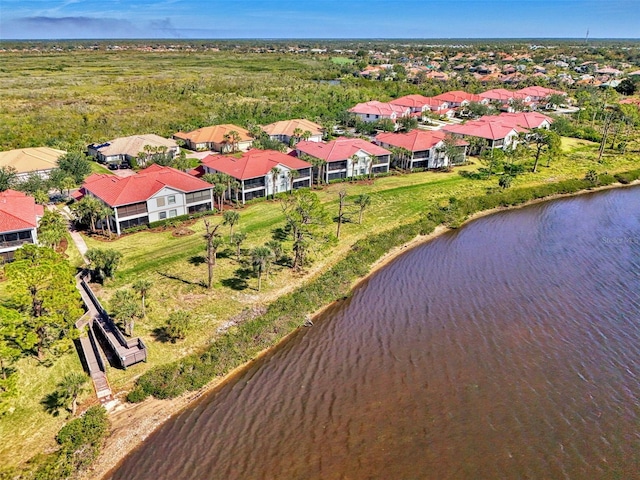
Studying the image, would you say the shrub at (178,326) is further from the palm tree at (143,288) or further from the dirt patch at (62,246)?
the dirt patch at (62,246)

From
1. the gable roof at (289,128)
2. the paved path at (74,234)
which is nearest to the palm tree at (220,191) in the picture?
the paved path at (74,234)

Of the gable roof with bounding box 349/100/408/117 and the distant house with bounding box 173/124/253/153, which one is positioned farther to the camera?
the gable roof with bounding box 349/100/408/117

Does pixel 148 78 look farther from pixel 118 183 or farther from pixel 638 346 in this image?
pixel 638 346

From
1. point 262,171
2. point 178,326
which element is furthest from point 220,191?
point 178,326

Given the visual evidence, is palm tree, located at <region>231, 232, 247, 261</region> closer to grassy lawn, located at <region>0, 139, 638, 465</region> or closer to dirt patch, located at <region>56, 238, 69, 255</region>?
grassy lawn, located at <region>0, 139, 638, 465</region>

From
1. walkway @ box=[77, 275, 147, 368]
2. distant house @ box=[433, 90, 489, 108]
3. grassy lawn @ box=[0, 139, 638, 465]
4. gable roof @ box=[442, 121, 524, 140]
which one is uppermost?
distant house @ box=[433, 90, 489, 108]

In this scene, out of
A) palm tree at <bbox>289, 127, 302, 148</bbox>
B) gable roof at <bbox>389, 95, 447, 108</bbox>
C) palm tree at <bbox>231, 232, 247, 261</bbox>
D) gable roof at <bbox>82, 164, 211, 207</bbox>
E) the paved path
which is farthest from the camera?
gable roof at <bbox>389, 95, 447, 108</bbox>

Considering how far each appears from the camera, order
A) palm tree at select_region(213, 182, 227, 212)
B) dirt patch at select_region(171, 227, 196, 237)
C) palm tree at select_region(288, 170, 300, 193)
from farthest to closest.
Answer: palm tree at select_region(288, 170, 300, 193) → palm tree at select_region(213, 182, 227, 212) → dirt patch at select_region(171, 227, 196, 237)

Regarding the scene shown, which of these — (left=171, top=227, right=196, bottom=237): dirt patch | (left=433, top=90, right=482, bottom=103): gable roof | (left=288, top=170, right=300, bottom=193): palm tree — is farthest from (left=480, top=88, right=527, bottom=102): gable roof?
(left=171, top=227, right=196, bottom=237): dirt patch
